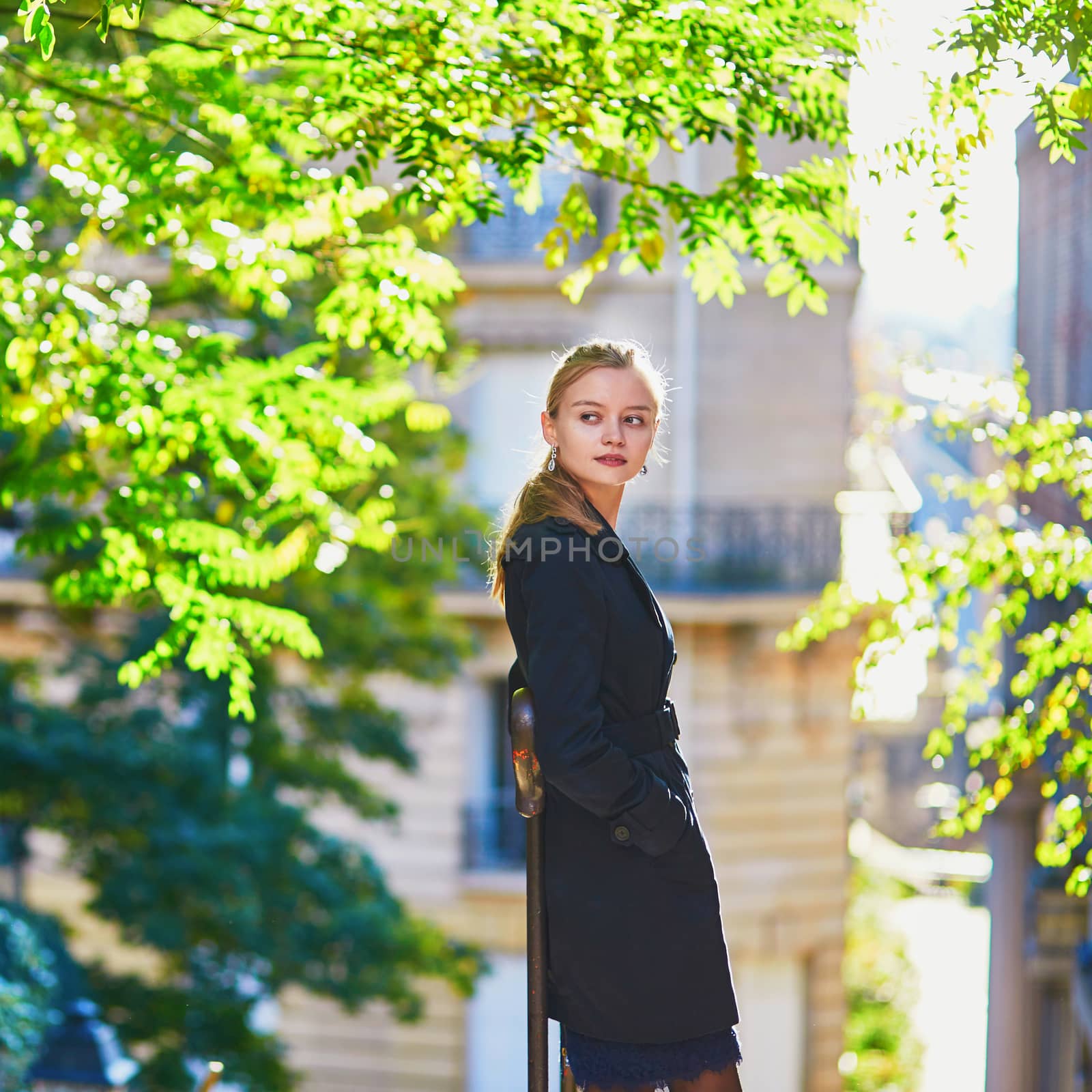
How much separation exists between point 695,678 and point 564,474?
10.6 metres

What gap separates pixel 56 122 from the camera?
5094 mm

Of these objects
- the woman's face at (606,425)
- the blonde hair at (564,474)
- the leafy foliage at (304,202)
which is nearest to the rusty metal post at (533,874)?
the blonde hair at (564,474)

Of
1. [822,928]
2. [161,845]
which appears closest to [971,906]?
[822,928]

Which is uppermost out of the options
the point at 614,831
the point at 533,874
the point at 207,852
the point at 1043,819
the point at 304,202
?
the point at 304,202

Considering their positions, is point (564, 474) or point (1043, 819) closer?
point (564, 474)

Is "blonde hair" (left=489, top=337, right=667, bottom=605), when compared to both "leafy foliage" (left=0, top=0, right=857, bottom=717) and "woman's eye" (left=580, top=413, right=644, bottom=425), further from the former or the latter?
"leafy foliage" (left=0, top=0, right=857, bottom=717)

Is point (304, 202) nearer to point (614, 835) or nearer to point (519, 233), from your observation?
point (614, 835)

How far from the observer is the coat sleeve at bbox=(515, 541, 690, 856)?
2631mm

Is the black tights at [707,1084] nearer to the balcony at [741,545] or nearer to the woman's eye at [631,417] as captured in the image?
the woman's eye at [631,417]

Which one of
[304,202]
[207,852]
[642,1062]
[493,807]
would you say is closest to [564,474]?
[642,1062]

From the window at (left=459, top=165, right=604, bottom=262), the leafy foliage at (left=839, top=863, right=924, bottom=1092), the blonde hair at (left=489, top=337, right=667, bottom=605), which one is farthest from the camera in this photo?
the leafy foliage at (left=839, top=863, right=924, bottom=1092)

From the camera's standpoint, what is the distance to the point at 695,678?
13.4m

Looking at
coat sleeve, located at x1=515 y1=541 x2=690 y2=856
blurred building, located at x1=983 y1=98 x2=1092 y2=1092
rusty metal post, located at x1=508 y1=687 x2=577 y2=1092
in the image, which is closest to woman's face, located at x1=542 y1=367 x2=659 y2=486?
coat sleeve, located at x1=515 y1=541 x2=690 y2=856

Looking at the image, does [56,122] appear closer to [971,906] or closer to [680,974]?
[680,974]
